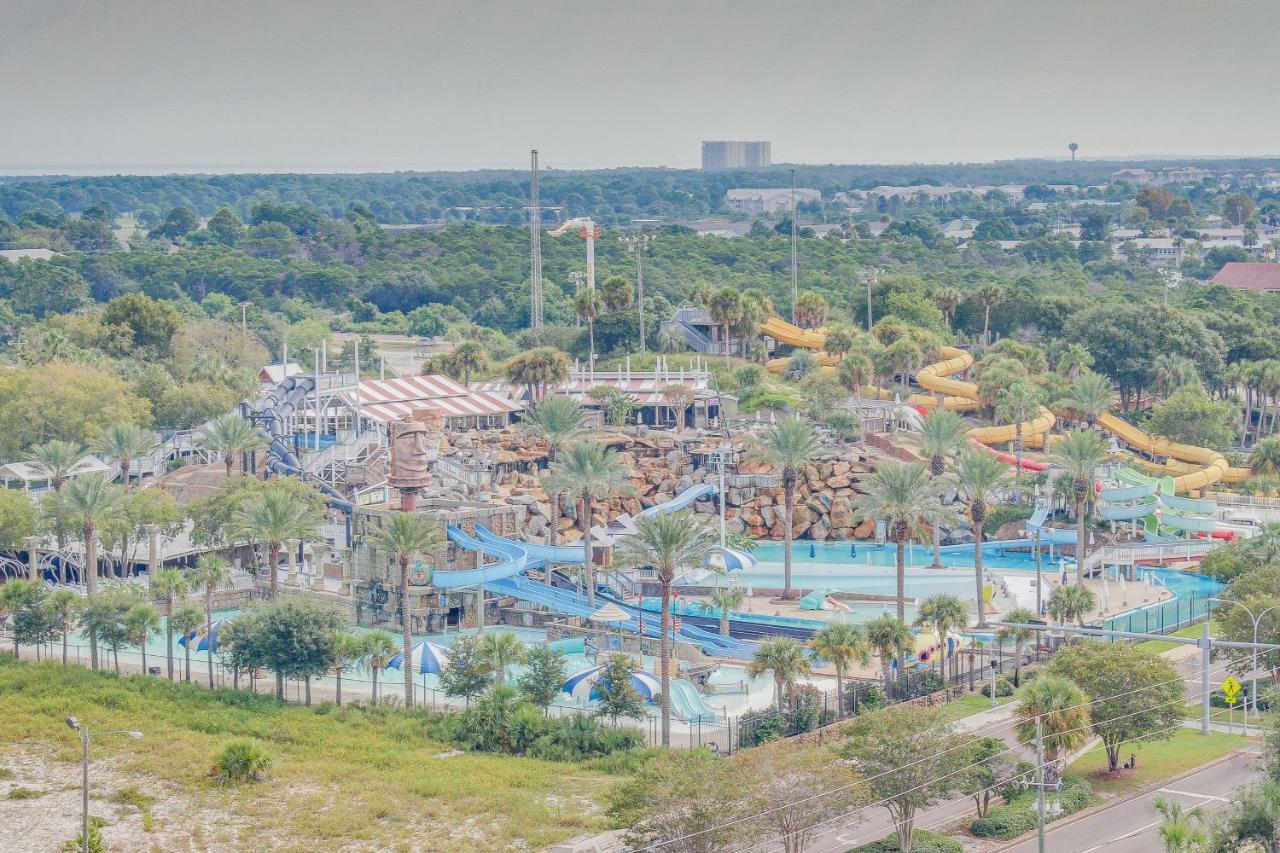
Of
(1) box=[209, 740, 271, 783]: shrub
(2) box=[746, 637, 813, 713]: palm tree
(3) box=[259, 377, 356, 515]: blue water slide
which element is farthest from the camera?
(3) box=[259, 377, 356, 515]: blue water slide

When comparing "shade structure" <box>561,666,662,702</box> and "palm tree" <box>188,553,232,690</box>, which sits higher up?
"palm tree" <box>188,553,232,690</box>

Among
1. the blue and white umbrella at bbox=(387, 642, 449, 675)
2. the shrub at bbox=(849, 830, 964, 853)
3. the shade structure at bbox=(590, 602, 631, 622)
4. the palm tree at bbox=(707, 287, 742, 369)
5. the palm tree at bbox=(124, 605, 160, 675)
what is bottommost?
the shrub at bbox=(849, 830, 964, 853)

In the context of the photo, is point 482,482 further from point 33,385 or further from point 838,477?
point 33,385

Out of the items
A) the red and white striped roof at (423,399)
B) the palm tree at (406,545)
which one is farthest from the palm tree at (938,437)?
the palm tree at (406,545)

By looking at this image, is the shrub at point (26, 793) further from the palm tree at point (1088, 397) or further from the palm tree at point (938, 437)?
the palm tree at point (1088, 397)

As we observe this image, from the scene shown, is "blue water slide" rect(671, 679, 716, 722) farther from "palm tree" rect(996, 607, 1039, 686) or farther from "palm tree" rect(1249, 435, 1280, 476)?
"palm tree" rect(1249, 435, 1280, 476)

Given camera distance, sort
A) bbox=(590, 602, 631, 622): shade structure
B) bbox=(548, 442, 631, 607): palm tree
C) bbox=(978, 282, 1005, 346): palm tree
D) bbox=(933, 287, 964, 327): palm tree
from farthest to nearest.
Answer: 1. bbox=(933, 287, 964, 327): palm tree
2. bbox=(978, 282, 1005, 346): palm tree
3. bbox=(548, 442, 631, 607): palm tree
4. bbox=(590, 602, 631, 622): shade structure

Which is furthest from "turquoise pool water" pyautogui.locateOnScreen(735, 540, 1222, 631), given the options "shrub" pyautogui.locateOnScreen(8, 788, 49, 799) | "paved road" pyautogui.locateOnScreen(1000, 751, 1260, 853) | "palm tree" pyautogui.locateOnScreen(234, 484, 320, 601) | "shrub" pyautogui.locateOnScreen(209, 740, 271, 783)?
"shrub" pyautogui.locateOnScreen(8, 788, 49, 799)
